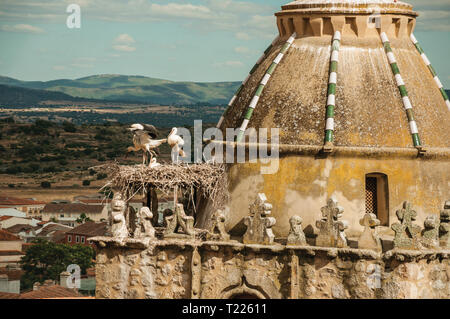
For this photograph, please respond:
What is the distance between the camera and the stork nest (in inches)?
981

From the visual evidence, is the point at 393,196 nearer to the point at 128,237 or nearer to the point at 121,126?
the point at 128,237

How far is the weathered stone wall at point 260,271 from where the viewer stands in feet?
75.0

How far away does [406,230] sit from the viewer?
75.9 feet

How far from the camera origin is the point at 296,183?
24203mm

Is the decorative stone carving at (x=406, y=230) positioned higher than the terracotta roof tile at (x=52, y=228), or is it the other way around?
the decorative stone carving at (x=406, y=230)

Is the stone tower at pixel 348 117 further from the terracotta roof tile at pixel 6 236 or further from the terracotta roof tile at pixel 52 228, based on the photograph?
the terracotta roof tile at pixel 52 228

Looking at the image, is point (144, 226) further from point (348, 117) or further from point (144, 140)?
point (348, 117)

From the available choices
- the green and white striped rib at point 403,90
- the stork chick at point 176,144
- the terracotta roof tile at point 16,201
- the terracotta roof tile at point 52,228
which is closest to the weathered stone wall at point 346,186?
the green and white striped rib at point 403,90

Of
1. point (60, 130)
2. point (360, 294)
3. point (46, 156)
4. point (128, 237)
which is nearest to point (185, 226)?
point (128, 237)

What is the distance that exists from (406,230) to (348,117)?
3.30m

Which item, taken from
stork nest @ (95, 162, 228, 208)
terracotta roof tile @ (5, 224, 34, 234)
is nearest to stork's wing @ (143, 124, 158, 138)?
stork nest @ (95, 162, 228, 208)

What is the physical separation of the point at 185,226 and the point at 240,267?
6.02 feet

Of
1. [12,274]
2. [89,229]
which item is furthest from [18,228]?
[12,274]

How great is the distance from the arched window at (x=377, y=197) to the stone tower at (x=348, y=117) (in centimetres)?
3
